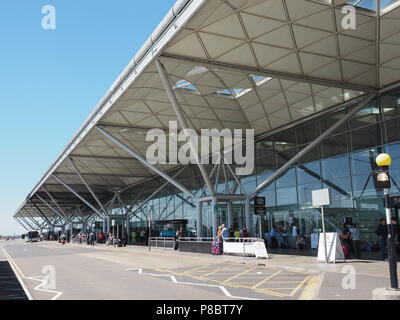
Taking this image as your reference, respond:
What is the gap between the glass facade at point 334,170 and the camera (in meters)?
21.2

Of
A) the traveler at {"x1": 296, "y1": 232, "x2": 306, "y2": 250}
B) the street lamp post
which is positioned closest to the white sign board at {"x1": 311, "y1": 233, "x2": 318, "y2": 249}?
the traveler at {"x1": 296, "y1": 232, "x2": 306, "y2": 250}

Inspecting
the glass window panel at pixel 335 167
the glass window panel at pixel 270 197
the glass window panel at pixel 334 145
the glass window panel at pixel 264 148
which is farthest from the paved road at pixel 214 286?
the glass window panel at pixel 264 148

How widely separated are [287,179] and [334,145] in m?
4.77

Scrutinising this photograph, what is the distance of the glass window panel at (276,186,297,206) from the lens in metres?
27.2

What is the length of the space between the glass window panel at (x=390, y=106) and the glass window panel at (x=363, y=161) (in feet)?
6.39

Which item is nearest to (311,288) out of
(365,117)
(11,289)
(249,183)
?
(11,289)

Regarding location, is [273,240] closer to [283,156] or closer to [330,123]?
[283,156]

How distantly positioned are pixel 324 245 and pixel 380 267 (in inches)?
99.7

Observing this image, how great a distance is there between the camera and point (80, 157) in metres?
40.9

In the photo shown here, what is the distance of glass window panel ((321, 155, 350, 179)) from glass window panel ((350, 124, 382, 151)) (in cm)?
100

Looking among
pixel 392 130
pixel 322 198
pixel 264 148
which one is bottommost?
pixel 322 198

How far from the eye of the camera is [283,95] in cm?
2392
